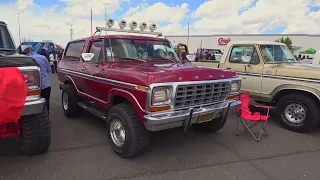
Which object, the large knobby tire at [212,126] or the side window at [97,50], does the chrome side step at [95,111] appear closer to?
the side window at [97,50]

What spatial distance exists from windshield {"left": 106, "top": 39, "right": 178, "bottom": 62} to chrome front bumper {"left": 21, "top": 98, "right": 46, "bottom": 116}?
177 centimetres

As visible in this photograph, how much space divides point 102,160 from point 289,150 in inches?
130

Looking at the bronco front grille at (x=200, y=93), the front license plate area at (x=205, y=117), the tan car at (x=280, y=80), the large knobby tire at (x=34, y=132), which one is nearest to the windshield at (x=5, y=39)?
the large knobby tire at (x=34, y=132)

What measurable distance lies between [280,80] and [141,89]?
12.7 ft

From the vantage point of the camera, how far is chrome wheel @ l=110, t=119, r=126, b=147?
4.13 meters

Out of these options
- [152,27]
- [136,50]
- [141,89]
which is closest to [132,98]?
[141,89]

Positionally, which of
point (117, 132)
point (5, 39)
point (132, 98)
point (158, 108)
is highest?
point (5, 39)

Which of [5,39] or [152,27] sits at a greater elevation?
[152,27]

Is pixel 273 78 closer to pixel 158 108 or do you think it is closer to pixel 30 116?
pixel 158 108

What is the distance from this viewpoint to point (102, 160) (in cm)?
402

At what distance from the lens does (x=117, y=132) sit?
14.0 ft

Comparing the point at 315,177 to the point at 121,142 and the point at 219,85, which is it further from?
the point at 121,142

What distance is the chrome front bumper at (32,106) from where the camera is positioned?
10.7 feet

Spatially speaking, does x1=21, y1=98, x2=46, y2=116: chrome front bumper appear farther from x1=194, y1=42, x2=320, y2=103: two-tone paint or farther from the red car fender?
x1=194, y1=42, x2=320, y2=103: two-tone paint
